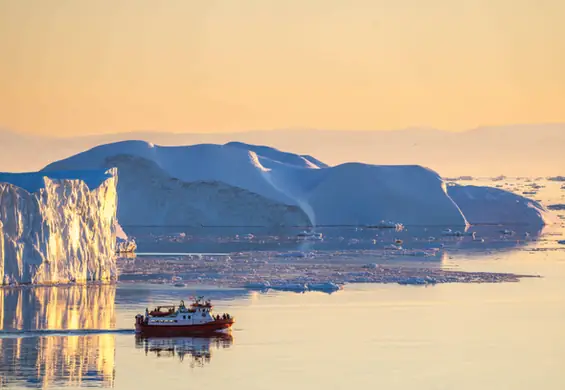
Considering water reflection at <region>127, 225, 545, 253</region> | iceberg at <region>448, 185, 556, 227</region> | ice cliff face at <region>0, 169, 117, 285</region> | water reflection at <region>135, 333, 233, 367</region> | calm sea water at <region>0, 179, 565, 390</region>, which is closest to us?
calm sea water at <region>0, 179, 565, 390</region>

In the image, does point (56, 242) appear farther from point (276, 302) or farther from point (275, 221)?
point (275, 221)

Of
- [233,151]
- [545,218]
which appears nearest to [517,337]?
[233,151]

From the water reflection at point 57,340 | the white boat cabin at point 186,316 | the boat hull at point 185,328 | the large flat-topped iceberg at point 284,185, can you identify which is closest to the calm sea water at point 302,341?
the water reflection at point 57,340

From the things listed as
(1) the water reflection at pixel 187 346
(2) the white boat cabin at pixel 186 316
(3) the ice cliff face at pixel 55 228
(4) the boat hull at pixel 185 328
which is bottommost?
(1) the water reflection at pixel 187 346

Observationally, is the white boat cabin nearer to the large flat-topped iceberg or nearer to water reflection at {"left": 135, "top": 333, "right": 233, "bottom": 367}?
water reflection at {"left": 135, "top": 333, "right": 233, "bottom": 367}

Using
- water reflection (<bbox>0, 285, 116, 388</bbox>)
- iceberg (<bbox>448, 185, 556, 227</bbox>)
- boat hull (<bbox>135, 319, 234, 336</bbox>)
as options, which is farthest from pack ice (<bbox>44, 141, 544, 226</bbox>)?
boat hull (<bbox>135, 319, 234, 336</bbox>)

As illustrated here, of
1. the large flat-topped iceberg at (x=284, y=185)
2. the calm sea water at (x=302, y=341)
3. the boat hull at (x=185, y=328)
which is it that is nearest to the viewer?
the calm sea water at (x=302, y=341)

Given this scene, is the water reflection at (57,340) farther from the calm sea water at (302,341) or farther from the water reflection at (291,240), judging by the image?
the water reflection at (291,240)
